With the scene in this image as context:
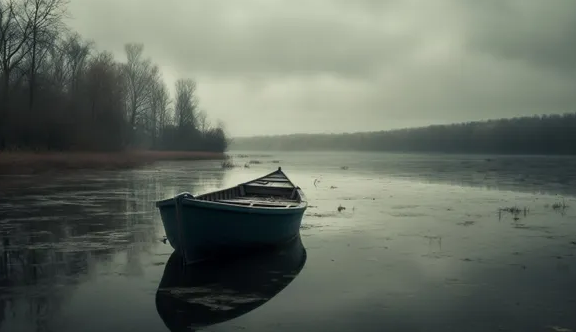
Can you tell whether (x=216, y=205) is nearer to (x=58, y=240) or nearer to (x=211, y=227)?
(x=211, y=227)

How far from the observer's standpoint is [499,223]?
14.0m

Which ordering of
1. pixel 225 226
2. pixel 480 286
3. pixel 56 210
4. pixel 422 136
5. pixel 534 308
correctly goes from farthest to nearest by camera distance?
pixel 422 136 → pixel 56 210 → pixel 225 226 → pixel 480 286 → pixel 534 308

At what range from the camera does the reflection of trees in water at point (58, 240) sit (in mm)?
6852

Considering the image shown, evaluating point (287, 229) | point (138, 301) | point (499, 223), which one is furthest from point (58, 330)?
point (499, 223)

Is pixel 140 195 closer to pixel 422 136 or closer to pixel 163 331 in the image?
pixel 163 331

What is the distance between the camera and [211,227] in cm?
848

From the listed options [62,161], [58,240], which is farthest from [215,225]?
[62,161]

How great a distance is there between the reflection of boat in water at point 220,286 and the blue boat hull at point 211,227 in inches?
12.9

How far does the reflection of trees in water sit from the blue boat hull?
3.41 feet

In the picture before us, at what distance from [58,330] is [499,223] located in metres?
12.6

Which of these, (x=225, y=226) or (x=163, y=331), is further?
(x=225, y=226)

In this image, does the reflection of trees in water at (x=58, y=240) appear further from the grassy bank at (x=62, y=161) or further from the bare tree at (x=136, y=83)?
the bare tree at (x=136, y=83)

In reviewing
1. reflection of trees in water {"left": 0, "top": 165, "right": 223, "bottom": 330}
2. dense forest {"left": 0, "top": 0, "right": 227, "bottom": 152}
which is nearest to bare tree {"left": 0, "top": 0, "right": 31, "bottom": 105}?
dense forest {"left": 0, "top": 0, "right": 227, "bottom": 152}

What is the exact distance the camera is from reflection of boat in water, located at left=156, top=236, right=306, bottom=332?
20.4 feet
